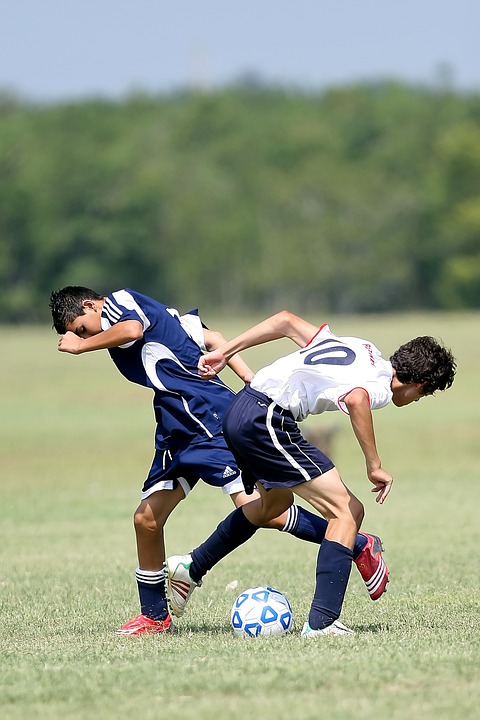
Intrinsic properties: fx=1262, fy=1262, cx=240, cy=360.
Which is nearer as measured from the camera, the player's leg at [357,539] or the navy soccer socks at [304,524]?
the player's leg at [357,539]

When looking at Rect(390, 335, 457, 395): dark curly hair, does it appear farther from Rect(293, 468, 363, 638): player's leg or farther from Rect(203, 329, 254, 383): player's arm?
Rect(203, 329, 254, 383): player's arm

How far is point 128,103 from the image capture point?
356 feet

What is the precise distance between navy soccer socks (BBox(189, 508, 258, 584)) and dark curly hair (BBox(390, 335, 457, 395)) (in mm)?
1349

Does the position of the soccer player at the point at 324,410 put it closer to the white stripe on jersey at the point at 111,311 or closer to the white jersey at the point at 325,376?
the white jersey at the point at 325,376

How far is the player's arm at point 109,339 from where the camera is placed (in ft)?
23.1

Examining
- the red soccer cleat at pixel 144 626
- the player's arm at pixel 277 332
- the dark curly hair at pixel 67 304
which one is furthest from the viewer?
the dark curly hair at pixel 67 304

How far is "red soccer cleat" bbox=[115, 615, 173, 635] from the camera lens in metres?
7.20

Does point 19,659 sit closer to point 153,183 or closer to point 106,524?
point 106,524

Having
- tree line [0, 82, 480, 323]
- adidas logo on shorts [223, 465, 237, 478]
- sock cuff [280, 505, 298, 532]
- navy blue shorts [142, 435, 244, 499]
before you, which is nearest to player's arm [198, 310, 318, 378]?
navy blue shorts [142, 435, 244, 499]

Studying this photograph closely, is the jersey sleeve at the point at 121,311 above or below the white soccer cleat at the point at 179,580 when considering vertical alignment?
above

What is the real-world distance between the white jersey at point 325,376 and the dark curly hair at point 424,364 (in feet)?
0.28

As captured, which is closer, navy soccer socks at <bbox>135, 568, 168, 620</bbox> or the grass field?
the grass field

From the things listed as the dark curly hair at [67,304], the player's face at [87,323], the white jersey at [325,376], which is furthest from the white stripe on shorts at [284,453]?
the dark curly hair at [67,304]

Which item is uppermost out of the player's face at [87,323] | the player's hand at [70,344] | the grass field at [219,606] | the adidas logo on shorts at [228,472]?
the player's face at [87,323]
